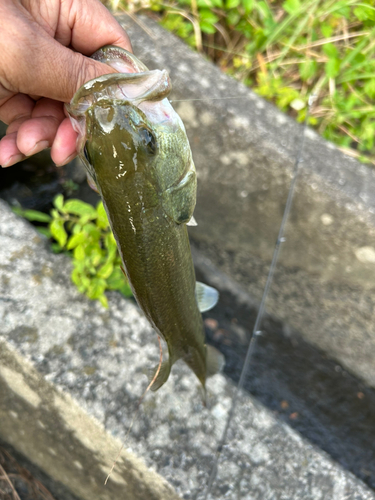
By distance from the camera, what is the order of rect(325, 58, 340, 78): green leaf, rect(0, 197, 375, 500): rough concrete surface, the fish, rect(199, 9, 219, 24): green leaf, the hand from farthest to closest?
rect(199, 9, 219, 24): green leaf
rect(325, 58, 340, 78): green leaf
rect(0, 197, 375, 500): rough concrete surface
the hand
the fish

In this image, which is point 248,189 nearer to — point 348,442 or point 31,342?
point 31,342

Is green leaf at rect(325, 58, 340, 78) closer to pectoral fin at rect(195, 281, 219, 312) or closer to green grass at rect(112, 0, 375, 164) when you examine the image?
green grass at rect(112, 0, 375, 164)

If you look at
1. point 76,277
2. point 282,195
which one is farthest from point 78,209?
point 282,195

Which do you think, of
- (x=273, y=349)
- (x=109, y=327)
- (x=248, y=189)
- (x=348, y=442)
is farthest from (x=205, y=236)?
(x=348, y=442)

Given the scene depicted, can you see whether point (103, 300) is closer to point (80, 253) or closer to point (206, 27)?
point (80, 253)

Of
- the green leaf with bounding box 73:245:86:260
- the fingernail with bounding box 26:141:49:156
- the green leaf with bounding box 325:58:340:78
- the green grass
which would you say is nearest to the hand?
the fingernail with bounding box 26:141:49:156
